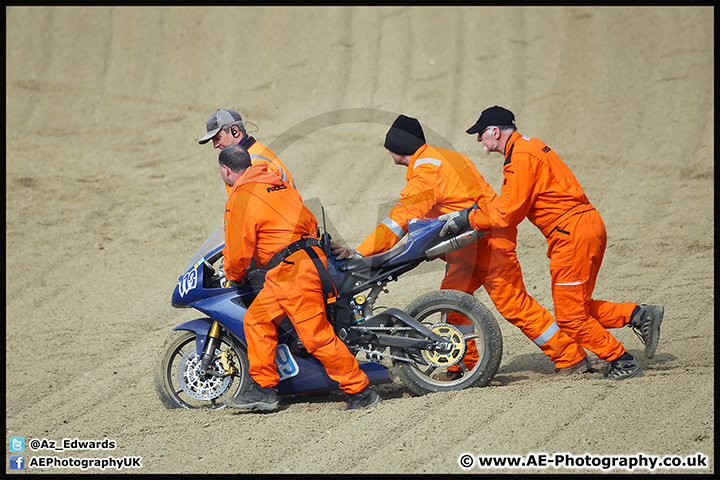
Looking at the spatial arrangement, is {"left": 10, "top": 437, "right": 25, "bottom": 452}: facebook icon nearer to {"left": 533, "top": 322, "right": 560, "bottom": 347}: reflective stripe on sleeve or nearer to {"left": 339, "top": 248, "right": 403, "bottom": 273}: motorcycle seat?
{"left": 339, "top": 248, "right": 403, "bottom": 273}: motorcycle seat

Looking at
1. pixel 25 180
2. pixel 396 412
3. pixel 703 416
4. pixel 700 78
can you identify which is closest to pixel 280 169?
pixel 396 412

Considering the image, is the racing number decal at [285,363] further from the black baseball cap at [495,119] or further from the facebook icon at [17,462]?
the black baseball cap at [495,119]

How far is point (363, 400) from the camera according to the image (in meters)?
4.75

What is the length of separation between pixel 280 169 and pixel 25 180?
7225 millimetres

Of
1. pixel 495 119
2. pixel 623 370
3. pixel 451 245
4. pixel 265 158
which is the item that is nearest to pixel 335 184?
pixel 265 158

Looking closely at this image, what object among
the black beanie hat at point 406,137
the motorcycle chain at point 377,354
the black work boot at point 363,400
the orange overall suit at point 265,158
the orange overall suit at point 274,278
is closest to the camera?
the orange overall suit at point 274,278

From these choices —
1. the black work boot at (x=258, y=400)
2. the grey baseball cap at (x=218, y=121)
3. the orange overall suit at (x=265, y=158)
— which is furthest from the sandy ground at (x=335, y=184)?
the grey baseball cap at (x=218, y=121)

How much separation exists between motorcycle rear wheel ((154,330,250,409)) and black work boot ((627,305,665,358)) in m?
3.04

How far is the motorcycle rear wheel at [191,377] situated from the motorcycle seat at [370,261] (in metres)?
1.04

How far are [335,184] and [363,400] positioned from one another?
6.23m

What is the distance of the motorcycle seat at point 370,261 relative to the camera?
4.79 m

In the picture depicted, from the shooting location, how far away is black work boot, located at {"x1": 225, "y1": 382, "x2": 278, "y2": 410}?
480 cm

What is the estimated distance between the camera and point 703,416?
13.1ft

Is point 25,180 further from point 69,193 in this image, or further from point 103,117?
point 103,117
